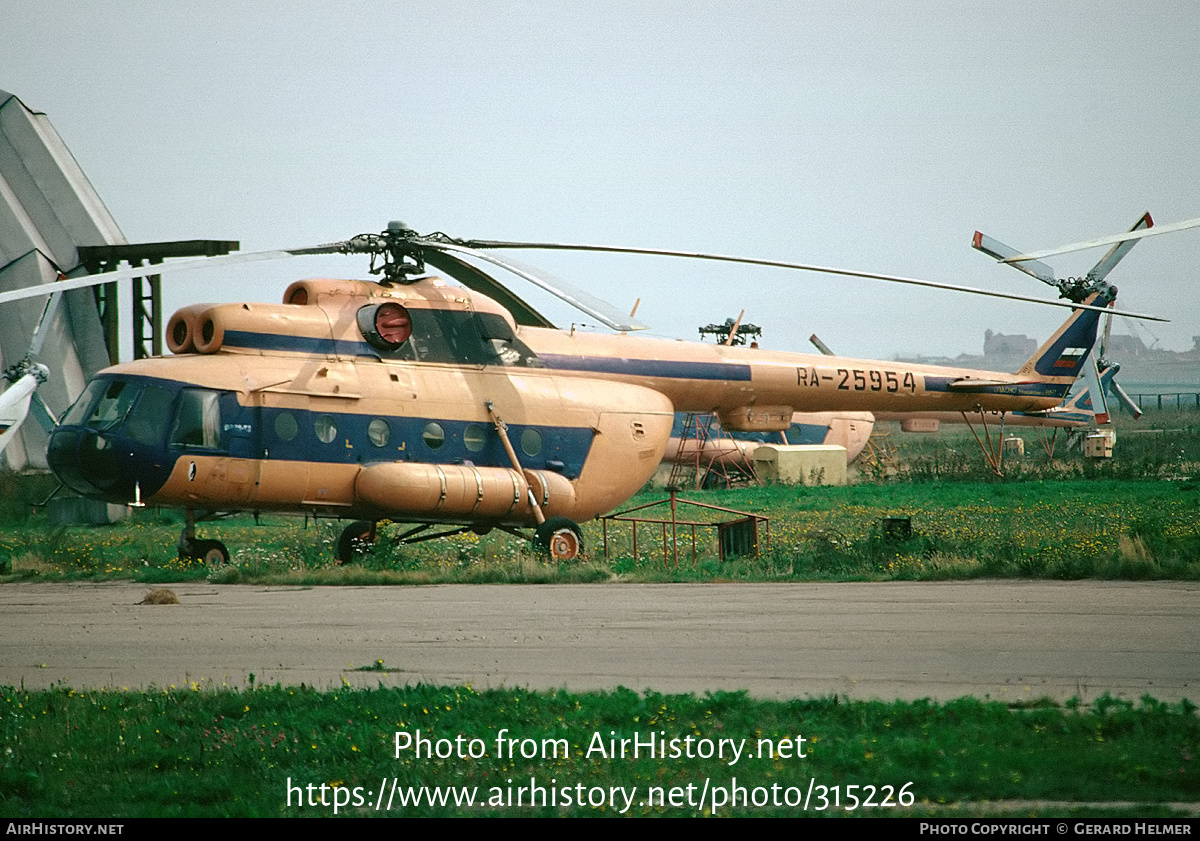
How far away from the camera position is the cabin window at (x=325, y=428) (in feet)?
58.1

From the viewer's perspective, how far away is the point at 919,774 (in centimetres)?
634

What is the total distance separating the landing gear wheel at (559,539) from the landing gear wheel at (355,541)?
2.72 meters

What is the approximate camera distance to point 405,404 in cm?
1842

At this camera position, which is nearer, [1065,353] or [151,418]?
[151,418]

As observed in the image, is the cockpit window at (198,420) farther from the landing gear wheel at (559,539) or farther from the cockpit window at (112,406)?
the landing gear wheel at (559,539)

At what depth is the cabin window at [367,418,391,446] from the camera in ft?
59.5

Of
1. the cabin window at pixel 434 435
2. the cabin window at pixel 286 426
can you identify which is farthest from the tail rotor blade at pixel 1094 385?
the cabin window at pixel 286 426

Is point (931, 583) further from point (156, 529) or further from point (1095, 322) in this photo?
point (156, 529)

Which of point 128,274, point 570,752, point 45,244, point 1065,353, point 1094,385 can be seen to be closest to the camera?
point 570,752

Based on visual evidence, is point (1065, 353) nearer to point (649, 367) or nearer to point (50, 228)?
point (649, 367)

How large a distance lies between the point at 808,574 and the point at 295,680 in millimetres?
8611

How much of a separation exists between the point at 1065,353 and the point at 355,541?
16.4 meters

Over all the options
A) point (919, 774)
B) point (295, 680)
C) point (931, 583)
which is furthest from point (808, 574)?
point (919, 774)

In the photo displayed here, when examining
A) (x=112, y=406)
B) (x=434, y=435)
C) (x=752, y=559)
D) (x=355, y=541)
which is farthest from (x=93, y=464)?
(x=752, y=559)
